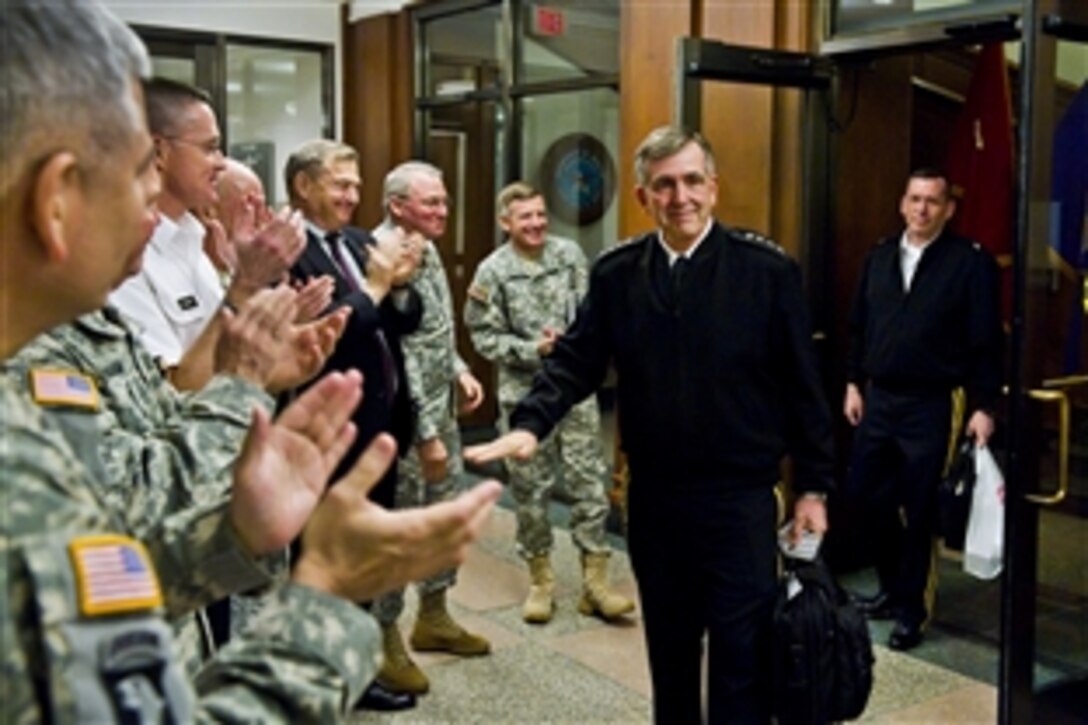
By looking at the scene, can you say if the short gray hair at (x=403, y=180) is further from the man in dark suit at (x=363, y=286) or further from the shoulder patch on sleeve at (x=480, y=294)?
the shoulder patch on sleeve at (x=480, y=294)

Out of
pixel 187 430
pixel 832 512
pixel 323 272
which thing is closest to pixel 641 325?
pixel 323 272

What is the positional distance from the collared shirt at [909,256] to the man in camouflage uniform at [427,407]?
5.16 ft

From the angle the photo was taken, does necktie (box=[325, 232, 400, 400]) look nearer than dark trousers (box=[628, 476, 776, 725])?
No

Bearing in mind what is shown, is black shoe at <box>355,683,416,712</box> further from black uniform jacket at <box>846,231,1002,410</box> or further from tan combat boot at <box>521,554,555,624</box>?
black uniform jacket at <box>846,231,1002,410</box>

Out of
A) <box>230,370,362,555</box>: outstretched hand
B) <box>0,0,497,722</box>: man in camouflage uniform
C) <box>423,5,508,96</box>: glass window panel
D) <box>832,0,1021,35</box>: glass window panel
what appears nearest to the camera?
<box>0,0,497,722</box>: man in camouflage uniform

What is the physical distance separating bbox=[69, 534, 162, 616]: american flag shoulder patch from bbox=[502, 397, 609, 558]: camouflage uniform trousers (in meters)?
3.38

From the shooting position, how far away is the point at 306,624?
90cm

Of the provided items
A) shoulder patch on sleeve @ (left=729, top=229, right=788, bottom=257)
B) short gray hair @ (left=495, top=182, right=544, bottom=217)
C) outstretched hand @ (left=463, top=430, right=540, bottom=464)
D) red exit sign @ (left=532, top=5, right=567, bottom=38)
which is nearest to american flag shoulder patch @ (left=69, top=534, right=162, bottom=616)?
outstretched hand @ (left=463, top=430, right=540, bottom=464)

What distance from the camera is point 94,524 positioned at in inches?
32.0

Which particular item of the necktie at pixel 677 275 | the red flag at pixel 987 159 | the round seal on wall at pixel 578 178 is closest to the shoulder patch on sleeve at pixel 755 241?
the necktie at pixel 677 275

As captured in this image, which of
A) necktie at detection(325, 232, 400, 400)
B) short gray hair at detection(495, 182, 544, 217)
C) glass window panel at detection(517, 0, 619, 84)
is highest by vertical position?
glass window panel at detection(517, 0, 619, 84)

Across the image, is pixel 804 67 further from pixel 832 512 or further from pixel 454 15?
pixel 454 15

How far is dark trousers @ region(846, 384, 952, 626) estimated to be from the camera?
3947mm

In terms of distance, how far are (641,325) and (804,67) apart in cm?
197
